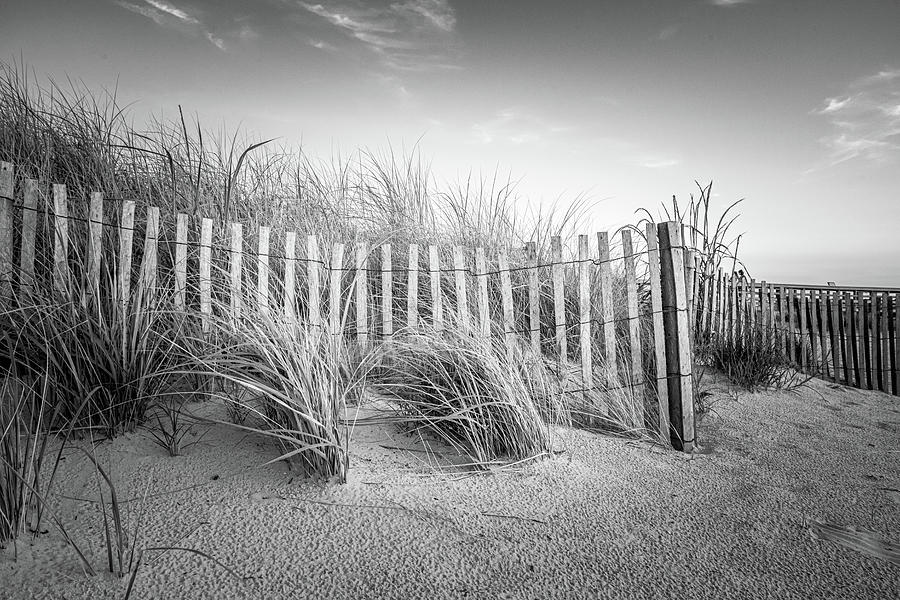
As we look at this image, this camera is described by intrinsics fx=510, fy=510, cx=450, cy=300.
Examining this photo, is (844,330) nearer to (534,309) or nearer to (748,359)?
(748,359)

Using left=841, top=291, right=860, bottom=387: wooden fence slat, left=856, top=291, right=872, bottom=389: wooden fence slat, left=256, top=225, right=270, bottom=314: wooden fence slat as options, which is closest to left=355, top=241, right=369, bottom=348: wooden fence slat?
left=256, top=225, right=270, bottom=314: wooden fence slat

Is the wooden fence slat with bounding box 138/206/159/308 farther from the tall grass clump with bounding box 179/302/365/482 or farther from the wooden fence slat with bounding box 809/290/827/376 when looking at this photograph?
the wooden fence slat with bounding box 809/290/827/376

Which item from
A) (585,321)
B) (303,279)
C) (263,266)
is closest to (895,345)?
(585,321)

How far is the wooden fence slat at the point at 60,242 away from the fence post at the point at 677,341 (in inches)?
149

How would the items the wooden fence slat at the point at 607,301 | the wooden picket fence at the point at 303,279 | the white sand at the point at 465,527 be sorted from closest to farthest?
the white sand at the point at 465,527
the wooden picket fence at the point at 303,279
the wooden fence slat at the point at 607,301

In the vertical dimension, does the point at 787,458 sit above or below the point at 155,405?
below

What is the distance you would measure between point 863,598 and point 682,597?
0.69 metres

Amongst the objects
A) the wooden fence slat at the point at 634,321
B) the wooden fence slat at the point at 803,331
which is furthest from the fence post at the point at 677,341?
the wooden fence slat at the point at 803,331

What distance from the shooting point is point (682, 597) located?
1809mm

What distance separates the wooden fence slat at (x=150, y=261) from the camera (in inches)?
126

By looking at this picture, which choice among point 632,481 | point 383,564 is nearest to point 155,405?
point 383,564

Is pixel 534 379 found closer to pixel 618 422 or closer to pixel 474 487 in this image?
pixel 618 422

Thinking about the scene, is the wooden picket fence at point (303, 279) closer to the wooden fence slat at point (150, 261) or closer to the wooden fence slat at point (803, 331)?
the wooden fence slat at point (150, 261)

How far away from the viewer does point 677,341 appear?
3.43 meters
